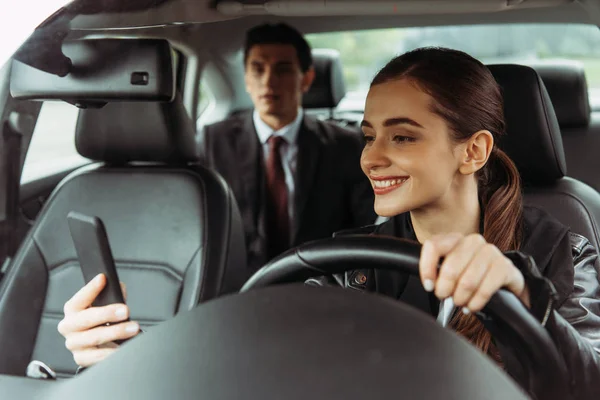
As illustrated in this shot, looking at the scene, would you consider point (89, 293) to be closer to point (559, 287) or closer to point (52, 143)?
point (559, 287)

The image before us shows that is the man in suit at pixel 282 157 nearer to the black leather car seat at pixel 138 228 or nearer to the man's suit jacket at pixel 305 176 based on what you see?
the man's suit jacket at pixel 305 176

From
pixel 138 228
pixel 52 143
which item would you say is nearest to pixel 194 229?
pixel 138 228

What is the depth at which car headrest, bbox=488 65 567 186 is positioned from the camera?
1.48m

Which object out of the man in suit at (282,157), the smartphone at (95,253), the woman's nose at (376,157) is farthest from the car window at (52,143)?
the man in suit at (282,157)

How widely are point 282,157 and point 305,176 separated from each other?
0.15 metres

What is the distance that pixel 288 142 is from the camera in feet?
9.00

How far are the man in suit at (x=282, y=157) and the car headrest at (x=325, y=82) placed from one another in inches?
11.3

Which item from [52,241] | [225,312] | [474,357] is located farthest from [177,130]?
[474,357]

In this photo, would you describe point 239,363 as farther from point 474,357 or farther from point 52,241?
point 52,241

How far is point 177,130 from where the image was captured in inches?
74.8

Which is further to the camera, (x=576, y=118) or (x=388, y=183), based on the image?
(x=576, y=118)

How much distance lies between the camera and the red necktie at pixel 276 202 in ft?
8.35

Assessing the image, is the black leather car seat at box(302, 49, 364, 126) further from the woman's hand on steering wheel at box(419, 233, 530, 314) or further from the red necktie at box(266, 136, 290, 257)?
the woman's hand on steering wheel at box(419, 233, 530, 314)

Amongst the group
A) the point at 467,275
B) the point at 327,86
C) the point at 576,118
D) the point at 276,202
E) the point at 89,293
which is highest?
the point at 467,275
